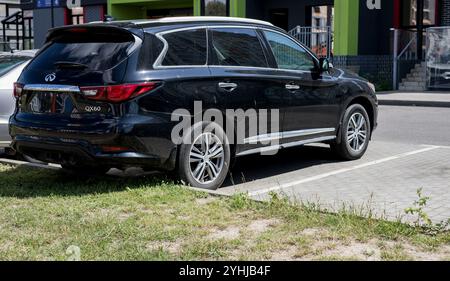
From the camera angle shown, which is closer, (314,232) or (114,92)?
(314,232)

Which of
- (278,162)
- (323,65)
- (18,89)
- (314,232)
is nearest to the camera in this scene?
(314,232)

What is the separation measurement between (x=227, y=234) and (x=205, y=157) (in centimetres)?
188

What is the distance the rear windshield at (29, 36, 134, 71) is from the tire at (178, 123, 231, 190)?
43.3 inches

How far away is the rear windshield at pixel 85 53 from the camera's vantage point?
625 cm

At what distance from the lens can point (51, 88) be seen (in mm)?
6410

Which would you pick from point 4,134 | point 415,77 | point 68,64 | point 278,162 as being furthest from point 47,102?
point 415,77

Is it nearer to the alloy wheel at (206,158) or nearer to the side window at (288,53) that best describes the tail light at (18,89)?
the alloy wheel at (206,158)

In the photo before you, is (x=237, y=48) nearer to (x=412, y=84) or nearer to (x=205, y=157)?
(x=205, y=157)

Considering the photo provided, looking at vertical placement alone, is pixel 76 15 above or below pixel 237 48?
above

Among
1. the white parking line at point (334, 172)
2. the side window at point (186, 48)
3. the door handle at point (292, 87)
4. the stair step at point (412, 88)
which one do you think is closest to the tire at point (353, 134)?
the white parking line at point (334, 172)

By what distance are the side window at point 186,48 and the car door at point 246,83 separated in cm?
13

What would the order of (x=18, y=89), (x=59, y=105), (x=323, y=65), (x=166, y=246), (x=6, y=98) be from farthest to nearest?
(x=323, y=65)
(x=6, y=98)
(x=18, y=89)
(x=59, y=105)
(x=166, y=246)

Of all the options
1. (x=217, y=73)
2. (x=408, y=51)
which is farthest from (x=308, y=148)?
(x=408, y=51)

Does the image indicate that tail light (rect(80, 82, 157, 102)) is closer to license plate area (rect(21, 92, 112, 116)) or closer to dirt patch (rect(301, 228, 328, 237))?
license plate area (rect(21, 92, 112, 116))
